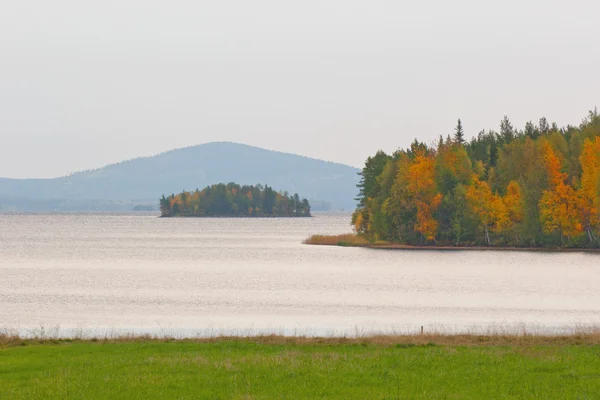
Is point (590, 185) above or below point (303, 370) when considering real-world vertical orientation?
above

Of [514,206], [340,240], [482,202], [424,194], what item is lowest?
[340,240]

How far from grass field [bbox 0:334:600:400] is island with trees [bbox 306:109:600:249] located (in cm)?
9142

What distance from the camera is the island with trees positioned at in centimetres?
12300

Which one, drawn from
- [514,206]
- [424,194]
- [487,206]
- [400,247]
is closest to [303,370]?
[514,206]

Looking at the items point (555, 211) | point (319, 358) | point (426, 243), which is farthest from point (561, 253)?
point (319, 358)

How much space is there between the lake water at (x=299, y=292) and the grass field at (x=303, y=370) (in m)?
10.1

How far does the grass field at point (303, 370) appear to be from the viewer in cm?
2212

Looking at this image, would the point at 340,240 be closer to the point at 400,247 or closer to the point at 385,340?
the point at 400,247

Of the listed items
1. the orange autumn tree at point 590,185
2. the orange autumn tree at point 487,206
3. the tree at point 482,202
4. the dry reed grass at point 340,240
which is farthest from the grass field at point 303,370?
the dry reed grass at point 340,240

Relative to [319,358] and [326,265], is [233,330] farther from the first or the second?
[326,265]

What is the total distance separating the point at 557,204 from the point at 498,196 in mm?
11253

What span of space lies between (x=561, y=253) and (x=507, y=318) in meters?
71.1

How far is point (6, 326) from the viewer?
155 ft

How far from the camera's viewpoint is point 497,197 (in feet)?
430
